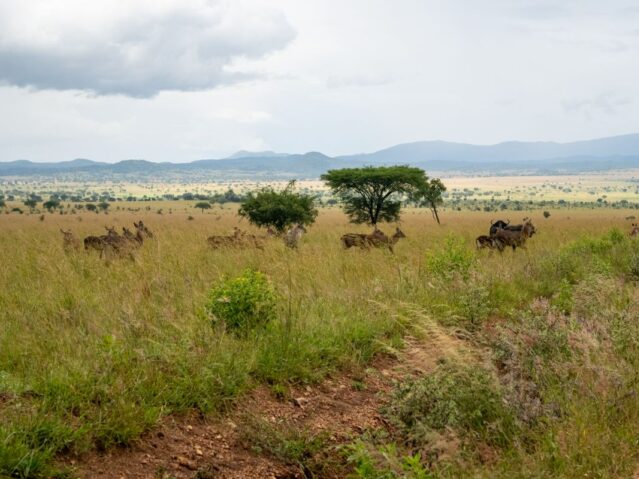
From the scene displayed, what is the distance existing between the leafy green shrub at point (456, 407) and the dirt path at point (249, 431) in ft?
1.22

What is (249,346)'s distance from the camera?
254 inches

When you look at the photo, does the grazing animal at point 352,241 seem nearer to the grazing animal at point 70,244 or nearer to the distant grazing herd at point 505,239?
the distant grazing herd at point 505,239

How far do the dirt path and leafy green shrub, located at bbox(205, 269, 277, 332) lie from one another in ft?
4.07

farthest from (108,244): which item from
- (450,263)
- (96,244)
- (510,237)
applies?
(510,237)

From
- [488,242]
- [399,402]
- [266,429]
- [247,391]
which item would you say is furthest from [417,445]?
[488,242]

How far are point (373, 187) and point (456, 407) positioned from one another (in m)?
34.3

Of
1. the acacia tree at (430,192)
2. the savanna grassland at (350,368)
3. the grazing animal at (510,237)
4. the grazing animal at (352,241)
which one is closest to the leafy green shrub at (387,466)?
the savanna grassland at (350,368)

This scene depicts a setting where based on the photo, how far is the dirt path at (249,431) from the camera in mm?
4535

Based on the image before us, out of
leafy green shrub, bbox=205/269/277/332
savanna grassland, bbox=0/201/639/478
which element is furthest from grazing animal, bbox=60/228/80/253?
leafy green shrub, bbox=205/269/277/332

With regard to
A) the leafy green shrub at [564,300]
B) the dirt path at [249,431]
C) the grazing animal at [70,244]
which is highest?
the grazing animal at [70,244]

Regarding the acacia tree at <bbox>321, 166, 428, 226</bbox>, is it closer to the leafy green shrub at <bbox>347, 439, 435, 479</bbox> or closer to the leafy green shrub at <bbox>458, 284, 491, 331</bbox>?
the leafy green shrub at <bbox>458, 284, 491, 331</bbox>

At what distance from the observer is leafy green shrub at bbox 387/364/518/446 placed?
508 centimetres

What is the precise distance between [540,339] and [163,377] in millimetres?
4069

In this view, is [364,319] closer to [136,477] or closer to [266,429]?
[266,429]
